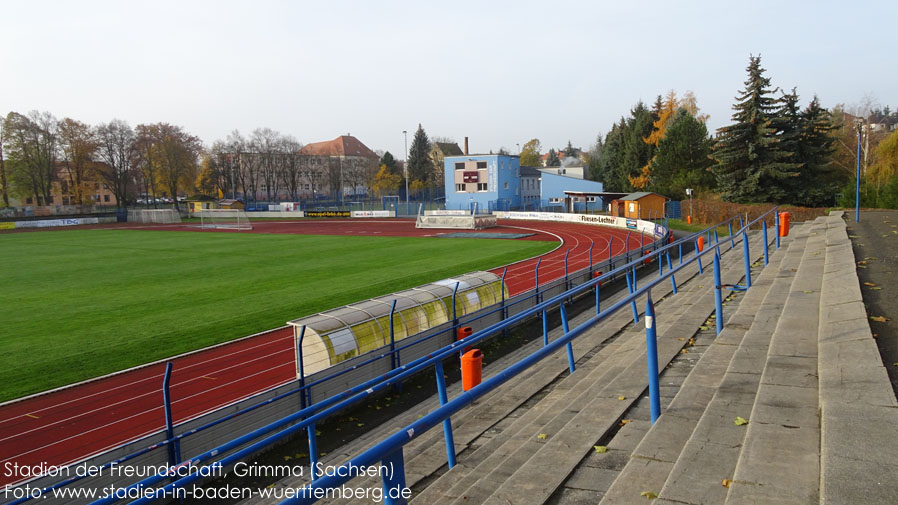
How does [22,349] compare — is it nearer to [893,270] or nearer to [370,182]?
[893,270]

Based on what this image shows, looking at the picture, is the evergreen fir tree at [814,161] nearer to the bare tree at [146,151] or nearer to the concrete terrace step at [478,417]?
the concrete terrace step at [478,417]

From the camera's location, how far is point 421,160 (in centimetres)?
9912

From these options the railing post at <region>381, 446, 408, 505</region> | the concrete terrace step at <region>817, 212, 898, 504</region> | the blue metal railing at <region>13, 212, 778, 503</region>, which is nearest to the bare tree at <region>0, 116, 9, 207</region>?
the blue metal railing at <region>13, 212, 778, 503</region>

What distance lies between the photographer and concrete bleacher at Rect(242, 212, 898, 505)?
314 centimetres

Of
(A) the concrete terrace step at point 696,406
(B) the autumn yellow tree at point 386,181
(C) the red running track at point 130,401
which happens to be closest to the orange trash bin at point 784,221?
(A) the concrete terrace step at point 696,406

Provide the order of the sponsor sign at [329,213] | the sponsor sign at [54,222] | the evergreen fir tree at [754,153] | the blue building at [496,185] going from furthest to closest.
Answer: the sponsor sign at [329,213] → the blue building at [496,185] → the sponsor sign at [54,222] → the evergreen fir tree at [754,153]

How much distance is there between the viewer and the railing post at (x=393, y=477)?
92.7 inches

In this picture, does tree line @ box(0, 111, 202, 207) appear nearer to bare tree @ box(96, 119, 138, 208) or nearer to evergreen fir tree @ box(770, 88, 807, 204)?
bare tree @ box(96, 119, 138, 208)

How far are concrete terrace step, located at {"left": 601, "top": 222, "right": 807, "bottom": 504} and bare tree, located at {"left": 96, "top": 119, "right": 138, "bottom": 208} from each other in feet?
317

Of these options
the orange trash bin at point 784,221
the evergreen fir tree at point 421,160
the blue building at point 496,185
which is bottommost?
the orange trash bin at point 784,221

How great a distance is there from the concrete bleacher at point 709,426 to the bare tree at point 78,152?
9117 centimetres

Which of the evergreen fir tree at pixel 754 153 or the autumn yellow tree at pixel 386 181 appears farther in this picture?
the autumn yellow tree at pixel 386 181

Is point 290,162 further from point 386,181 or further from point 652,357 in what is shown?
point 652,357

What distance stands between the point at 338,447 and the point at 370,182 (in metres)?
104
